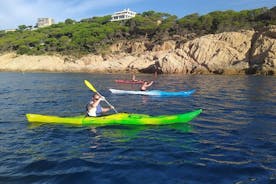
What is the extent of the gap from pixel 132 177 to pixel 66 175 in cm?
150

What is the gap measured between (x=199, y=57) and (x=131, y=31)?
98.7 ft

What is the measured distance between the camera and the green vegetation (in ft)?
200

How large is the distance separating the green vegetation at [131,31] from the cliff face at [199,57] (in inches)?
208

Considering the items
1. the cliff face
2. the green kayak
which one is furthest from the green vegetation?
the green kayak

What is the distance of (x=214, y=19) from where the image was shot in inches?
2504

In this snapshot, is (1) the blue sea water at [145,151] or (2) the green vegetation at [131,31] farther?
(2) the green vegetation at [131,31]

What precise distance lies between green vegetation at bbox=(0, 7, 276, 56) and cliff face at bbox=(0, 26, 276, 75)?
529 centimetres

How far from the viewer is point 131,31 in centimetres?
7619

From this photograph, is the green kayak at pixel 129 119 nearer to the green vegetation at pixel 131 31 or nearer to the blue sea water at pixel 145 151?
the blue sea water at pixel 145 151

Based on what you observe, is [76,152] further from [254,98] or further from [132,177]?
[254,98]

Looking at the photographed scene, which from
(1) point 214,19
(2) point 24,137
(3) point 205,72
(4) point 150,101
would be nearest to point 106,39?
(1) point 214,19

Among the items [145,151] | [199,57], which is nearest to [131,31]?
[199,57]

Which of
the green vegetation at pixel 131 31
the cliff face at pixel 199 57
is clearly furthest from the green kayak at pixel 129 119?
→ the green vegetation at pixel 131 31

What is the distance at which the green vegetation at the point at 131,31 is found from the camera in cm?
6081
